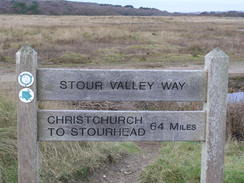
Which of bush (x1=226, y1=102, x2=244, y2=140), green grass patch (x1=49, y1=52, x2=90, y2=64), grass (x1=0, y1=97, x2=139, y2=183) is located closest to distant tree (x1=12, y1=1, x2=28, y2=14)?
green grass patch (x1=49, y1=52, x2=90, y2=64)

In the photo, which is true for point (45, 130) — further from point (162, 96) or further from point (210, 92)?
point (210, 92)

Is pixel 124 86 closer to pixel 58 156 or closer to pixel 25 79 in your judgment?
pixel 25 79

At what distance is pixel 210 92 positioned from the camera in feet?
11.0

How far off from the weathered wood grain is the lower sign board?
0.42 ft

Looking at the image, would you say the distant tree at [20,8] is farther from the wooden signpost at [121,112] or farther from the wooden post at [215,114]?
the wooden post at [215,114]

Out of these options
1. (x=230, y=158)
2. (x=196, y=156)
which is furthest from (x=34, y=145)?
(x=230, y=158)

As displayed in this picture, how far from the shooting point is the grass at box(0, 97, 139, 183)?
4.40 m

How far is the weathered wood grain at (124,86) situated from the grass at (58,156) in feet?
4.46

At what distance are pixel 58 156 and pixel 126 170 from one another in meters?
0.88

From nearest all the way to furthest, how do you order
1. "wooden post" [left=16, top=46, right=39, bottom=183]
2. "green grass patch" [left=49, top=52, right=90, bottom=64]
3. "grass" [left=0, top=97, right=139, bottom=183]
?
"wooden post" [left=16, top=46, right=39, bottom=183] → "grass" [left=0, top=97, right=139, bottom=183] → "green grass patch" [left=49, top=52, right=90, bottom=64]

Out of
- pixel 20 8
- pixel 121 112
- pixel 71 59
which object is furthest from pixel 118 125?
pixel 20 8

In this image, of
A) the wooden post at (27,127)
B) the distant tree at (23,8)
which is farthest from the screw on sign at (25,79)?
the distant tree at (23,8)

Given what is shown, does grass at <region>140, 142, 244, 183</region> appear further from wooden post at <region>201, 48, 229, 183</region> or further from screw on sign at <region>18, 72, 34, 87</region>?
screw on sign at <region>18, 72, 34, 87</region>

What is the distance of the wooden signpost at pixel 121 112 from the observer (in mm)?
3318
